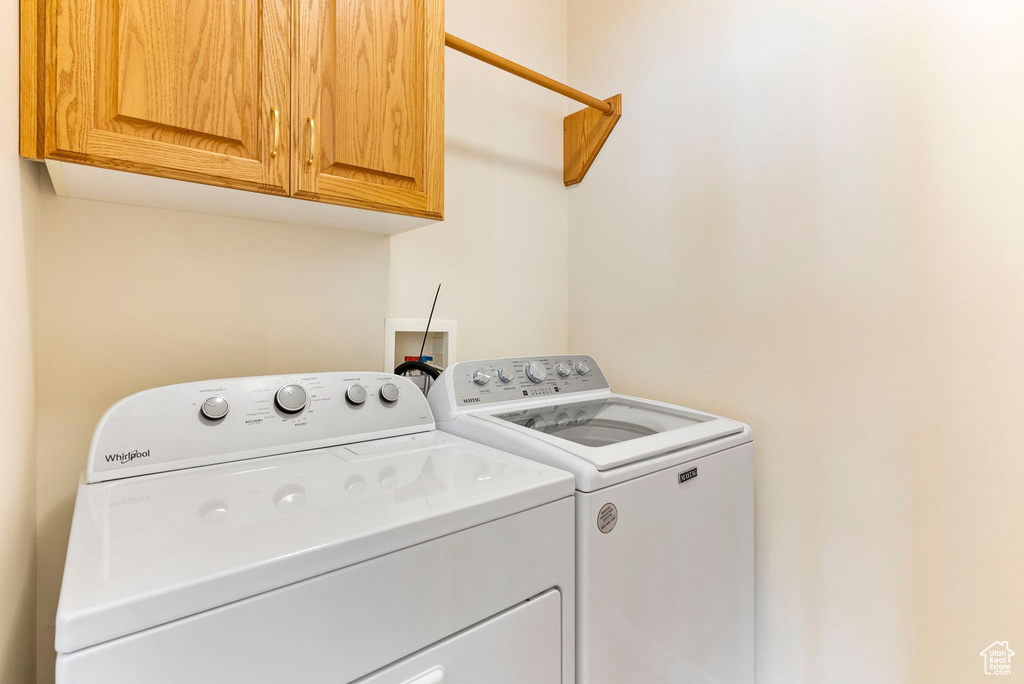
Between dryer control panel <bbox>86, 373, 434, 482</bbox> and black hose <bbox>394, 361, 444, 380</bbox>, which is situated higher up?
black hose <bbox>394, 361, 444, 380</bbox>

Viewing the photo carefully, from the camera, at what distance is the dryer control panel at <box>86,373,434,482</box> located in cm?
87

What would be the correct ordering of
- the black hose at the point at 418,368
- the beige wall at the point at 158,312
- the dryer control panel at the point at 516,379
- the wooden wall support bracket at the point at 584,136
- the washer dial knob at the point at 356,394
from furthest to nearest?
1. the wooden wall support bracket at the point at 584,136
2. the black hose at the point at 418,368
3. the dryer control panel at the point at 516,379
4. the washer dial knob at the point at 356,394
5. the beige wall at the point at 158,312

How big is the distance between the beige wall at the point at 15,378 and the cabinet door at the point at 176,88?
2.8 inches

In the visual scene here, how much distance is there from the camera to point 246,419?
3.25 feet

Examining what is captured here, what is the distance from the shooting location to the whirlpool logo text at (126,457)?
848mm

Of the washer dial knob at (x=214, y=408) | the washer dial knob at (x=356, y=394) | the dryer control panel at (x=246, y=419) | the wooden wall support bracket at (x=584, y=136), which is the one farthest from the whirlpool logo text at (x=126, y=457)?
the wooden wall support bracket at (x=584, y=136)

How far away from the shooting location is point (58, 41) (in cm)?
76

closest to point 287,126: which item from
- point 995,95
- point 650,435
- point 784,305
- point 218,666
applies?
point 218,666

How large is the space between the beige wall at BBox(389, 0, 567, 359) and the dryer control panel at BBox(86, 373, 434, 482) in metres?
0.41

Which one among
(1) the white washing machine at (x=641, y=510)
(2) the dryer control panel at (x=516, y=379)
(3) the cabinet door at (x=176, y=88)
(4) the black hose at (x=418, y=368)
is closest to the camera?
(3) the cabinet door at (x=176, y=88)

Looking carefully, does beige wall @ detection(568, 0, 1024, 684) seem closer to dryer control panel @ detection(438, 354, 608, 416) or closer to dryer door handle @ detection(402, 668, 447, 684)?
dryer control panel @ detection(438, 354, 608, 416)

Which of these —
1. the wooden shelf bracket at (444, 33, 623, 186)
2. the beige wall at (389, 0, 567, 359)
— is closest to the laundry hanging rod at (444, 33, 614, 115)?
the wooden shelf bracket at (444, 33, 623, 186)

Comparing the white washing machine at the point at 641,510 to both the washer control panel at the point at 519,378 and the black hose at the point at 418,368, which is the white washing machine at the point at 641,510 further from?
the black hose at the point at 418,368

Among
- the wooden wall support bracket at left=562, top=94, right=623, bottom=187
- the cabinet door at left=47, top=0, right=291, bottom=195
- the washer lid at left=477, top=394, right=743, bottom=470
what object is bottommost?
the washer lid at left=477, top=394, right=743, bottom=470
